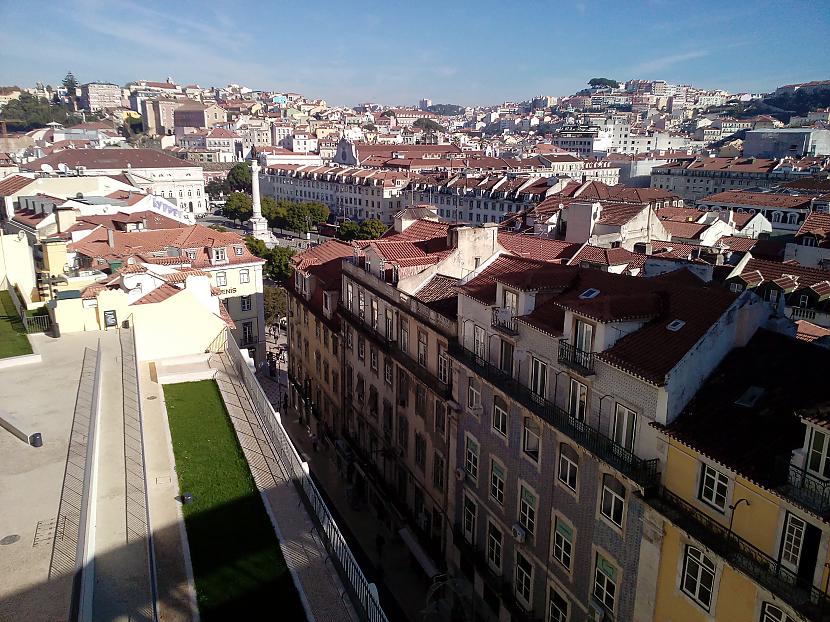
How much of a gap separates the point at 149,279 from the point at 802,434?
27.7 metres

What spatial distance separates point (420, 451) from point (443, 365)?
4.87m

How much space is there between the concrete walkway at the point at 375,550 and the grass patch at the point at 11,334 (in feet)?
54.5

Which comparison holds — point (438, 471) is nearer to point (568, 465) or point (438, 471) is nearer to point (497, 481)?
point (497, 481)

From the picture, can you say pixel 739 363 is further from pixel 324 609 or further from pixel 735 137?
pixel 735 137

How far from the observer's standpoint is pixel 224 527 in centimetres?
1662

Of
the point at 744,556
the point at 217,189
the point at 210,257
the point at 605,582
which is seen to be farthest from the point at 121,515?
the point at 217,189

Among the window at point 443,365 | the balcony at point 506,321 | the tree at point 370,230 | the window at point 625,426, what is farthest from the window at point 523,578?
the tree at point 370,230

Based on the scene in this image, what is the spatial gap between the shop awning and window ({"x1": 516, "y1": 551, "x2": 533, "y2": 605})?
5713 millimetres

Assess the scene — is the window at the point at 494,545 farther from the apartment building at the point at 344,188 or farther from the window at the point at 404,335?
the apartment building at the point at 344,188

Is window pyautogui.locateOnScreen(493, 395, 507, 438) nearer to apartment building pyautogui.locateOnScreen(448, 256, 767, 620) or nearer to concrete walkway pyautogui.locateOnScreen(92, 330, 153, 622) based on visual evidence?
apartment building pyautogui.locateOnScreen(448, 256, 767, 620)

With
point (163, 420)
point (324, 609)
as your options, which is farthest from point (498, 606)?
point (163, 420)

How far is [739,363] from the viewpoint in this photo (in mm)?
16531

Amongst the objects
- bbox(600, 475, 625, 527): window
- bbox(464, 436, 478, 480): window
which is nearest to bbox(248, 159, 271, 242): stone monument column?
bbox(464, 436, 478, 480): window

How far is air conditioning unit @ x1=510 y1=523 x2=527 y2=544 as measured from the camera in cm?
2039
